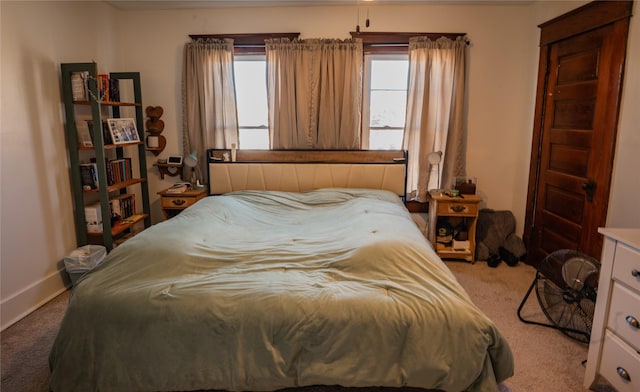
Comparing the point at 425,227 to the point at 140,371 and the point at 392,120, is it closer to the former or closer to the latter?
the point at 392,120

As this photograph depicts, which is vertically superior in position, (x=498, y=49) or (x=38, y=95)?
(x=498, y=49)

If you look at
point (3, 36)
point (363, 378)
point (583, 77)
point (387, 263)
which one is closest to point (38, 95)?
point (3, 36)

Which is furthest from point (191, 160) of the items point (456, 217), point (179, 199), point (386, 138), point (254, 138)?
point (456, 217)

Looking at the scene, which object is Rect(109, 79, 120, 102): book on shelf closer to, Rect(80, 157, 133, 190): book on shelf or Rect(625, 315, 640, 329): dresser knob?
Rect(80, 157, 133, 190): book on shelf

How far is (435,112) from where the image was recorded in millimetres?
3912

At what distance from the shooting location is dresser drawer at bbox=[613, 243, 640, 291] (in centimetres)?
169

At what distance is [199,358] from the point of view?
171 centimetres

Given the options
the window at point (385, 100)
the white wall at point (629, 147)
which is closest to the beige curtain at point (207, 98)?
the window at point (385, 100)

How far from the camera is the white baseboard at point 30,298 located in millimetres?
2643

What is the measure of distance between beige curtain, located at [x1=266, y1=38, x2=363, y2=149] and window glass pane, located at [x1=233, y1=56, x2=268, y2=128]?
141 mm

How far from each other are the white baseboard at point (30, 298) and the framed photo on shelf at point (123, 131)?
1.23 metres

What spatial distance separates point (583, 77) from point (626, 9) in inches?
21.9

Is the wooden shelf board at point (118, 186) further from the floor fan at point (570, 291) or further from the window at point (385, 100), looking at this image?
the floor fan at point (570, 291)

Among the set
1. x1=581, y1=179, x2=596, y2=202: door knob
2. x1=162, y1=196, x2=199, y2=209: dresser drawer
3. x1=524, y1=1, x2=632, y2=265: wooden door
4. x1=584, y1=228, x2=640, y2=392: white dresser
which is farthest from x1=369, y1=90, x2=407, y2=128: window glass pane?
x1=584, y1=228, x2=640, y2=392: white dresser
